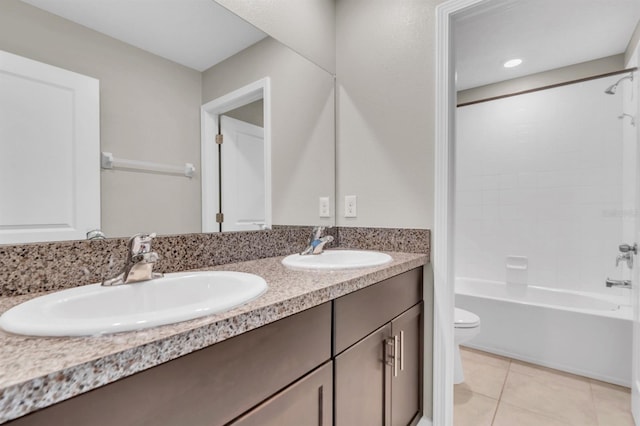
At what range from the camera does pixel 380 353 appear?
111cm

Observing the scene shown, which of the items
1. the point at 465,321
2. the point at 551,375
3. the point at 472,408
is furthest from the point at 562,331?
the point at 472,408

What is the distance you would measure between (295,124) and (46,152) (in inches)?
40.8

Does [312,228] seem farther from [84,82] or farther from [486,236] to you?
[486,236]

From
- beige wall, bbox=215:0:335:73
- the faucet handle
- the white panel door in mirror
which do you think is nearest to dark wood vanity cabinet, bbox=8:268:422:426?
the faucet handle

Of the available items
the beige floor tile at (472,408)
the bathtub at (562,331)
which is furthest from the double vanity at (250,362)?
the bathtub at (562,331)

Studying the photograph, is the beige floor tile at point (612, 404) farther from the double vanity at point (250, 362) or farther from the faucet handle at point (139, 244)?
the faucet handle at point (139, 244)

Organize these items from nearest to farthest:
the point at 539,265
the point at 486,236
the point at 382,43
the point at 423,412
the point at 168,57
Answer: the point at 168,57 → the point at 423,412 → the point at 382,43 → the point at 539,265 → the point at 486,236

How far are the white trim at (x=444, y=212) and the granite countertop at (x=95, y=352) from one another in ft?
2.96

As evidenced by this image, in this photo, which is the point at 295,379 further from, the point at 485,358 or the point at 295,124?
the point at 485,358

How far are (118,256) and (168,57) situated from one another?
0.67 metres

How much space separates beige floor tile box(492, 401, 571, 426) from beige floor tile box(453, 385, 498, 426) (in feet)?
0.12

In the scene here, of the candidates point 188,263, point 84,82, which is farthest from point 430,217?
point 84,82

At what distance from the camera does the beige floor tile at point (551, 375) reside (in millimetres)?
1889

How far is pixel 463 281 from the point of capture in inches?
115
